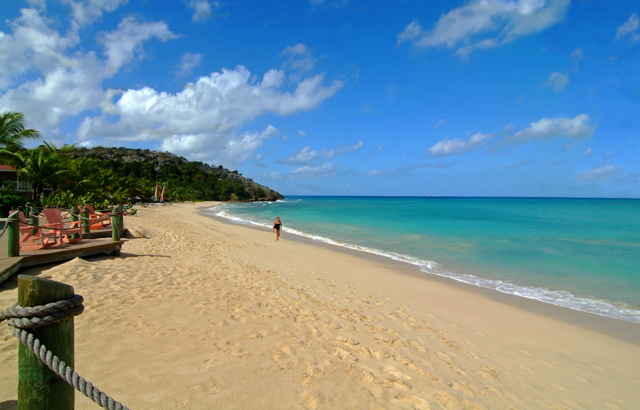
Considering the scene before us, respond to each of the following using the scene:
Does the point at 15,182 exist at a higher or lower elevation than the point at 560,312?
higher

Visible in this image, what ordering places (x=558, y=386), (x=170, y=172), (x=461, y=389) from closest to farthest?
1. (x=461, y=389)
2. (x=558, y=386)
3. (x=170, y=172)

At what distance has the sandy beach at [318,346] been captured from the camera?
313cm

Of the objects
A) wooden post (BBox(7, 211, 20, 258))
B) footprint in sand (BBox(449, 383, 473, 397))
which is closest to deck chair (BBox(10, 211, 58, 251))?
wooden post (BBox(7, 211, 20, 258))

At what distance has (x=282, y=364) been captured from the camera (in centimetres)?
359

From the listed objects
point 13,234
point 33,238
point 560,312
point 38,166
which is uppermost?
point 38,166

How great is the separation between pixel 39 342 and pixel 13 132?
2602 cm

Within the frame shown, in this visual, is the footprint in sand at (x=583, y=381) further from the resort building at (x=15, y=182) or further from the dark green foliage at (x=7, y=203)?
the resort building at (x=15, y=182)

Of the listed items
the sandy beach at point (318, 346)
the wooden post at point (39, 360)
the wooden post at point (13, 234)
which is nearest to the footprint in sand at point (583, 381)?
the sandy beach at point (318, 346)

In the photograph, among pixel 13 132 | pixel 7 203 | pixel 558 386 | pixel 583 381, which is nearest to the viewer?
pixel 558 386

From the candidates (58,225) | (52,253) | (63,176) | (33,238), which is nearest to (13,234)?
(52,253)

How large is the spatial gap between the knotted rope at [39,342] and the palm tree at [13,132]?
24.6 meters

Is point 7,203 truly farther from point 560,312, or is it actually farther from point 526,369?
point 560,312

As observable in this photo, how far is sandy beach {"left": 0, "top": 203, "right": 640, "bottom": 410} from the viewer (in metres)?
3.13

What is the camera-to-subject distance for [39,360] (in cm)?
159
